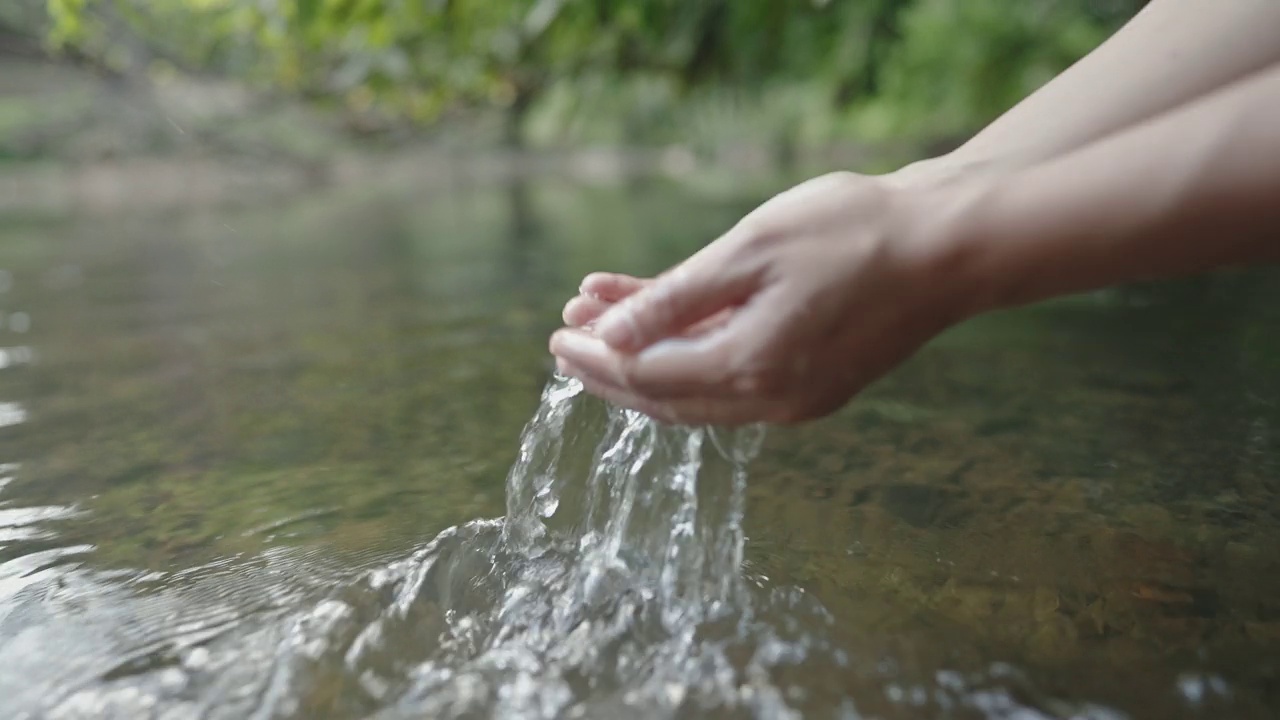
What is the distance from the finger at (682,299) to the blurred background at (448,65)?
99.8 inches

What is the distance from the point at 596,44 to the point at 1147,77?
151 inches

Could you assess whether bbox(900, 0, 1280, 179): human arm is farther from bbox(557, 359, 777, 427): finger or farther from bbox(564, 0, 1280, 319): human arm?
bbox(557, 359, 777, 427): finger

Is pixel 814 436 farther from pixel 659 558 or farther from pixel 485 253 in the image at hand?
pixel 485 253

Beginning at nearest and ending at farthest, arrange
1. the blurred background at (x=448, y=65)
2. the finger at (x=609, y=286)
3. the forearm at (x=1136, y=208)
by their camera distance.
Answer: the forearm at (x=1136, y=208) → the finger at (x=609, y=286) → the blurred background at (x=448, y=65)

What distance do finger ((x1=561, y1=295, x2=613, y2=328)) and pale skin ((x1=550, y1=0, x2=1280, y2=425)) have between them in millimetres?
149

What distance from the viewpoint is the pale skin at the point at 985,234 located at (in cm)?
77

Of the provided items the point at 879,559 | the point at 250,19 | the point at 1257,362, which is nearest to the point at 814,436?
the point at 879,559

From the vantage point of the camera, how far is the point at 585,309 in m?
1.13

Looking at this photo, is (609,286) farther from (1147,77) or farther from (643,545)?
(1147,77)

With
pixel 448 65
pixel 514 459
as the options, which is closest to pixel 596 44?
pixel 448 65

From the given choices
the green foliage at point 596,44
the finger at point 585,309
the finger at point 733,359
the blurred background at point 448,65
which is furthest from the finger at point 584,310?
the blurred background at point 448,65

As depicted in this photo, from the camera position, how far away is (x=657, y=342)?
913mm

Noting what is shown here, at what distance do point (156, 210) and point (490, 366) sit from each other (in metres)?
9.76

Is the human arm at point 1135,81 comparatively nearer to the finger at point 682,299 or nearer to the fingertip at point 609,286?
the finger at point 682,299
